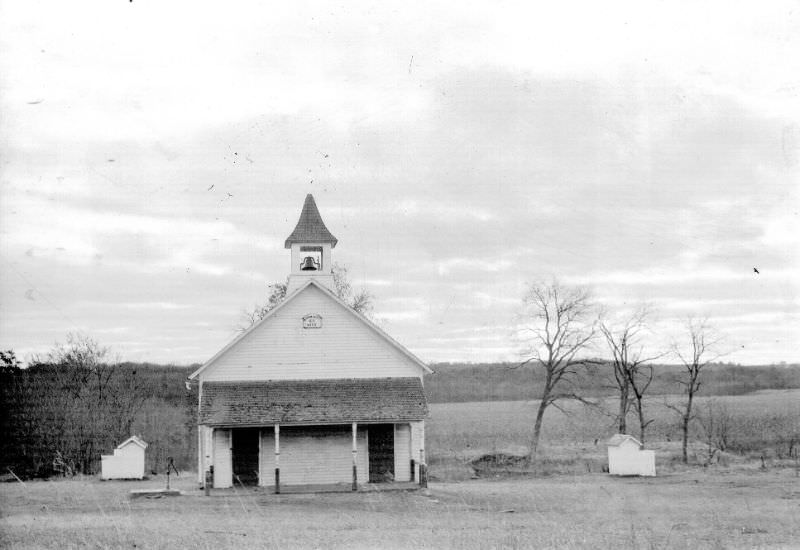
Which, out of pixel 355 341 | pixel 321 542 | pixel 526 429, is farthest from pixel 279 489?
pixel 526 429

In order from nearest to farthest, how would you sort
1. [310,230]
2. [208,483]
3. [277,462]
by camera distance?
[277,462] < [208,483] < [310,230]

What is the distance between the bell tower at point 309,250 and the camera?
34125 millimetres

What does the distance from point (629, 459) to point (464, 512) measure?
47.4ft

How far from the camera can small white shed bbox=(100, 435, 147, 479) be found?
36625 mm

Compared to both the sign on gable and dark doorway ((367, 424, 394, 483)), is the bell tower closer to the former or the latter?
the sign on gable

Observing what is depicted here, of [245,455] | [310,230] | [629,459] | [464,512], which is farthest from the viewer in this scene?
[629,459]

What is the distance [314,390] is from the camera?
31.0 meters

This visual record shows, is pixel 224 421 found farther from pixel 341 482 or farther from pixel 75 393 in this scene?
pixel 75 393

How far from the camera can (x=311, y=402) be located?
30.3m

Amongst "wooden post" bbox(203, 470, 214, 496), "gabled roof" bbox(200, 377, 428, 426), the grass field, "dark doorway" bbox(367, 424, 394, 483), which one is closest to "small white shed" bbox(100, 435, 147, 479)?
the grass field

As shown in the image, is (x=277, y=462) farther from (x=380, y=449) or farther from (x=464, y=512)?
(x=464, y=512)

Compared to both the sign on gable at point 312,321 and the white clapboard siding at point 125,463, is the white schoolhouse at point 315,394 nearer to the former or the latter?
the sign on gable at point 312,321

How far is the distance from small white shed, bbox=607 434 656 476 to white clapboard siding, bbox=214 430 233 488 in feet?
51.0

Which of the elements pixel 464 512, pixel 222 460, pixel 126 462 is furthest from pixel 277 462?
pixel 126 462
